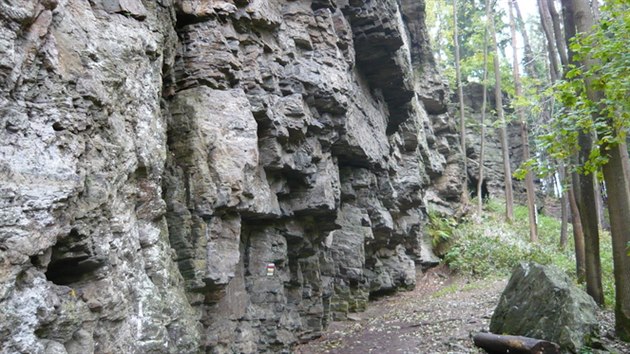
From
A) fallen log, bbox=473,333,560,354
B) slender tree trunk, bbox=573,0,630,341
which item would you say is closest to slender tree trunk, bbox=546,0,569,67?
slender tree trunk, bbox=573,0,630,341

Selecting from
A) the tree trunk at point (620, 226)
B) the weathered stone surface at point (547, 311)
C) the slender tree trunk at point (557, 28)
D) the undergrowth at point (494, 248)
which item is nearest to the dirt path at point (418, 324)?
the weathered stone surface at point (547, 311)

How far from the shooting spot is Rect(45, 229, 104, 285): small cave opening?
5.08 metres

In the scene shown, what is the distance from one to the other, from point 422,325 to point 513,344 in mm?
3889

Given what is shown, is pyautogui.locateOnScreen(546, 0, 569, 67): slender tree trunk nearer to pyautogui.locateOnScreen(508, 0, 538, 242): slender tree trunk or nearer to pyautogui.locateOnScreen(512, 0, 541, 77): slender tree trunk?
pyautogui.locateOnScreen(508, 0, 538, 242): slender tree trunk

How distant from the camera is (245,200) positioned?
8984mm

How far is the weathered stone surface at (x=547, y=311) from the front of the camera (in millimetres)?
8641

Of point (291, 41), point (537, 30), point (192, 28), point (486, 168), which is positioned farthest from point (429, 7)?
point (192, 28)

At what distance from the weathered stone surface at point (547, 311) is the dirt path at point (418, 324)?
101cm

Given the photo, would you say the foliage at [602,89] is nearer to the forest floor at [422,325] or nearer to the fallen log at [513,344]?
the fallen log at [513,344]

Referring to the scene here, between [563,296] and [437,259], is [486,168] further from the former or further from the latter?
[563,296]

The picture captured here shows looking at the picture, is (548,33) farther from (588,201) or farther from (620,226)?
(620,226)

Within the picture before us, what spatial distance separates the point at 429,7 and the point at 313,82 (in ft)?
87.5

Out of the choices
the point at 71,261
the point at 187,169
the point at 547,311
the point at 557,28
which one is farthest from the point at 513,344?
the point at 557,28

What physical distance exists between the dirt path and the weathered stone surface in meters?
1.01
